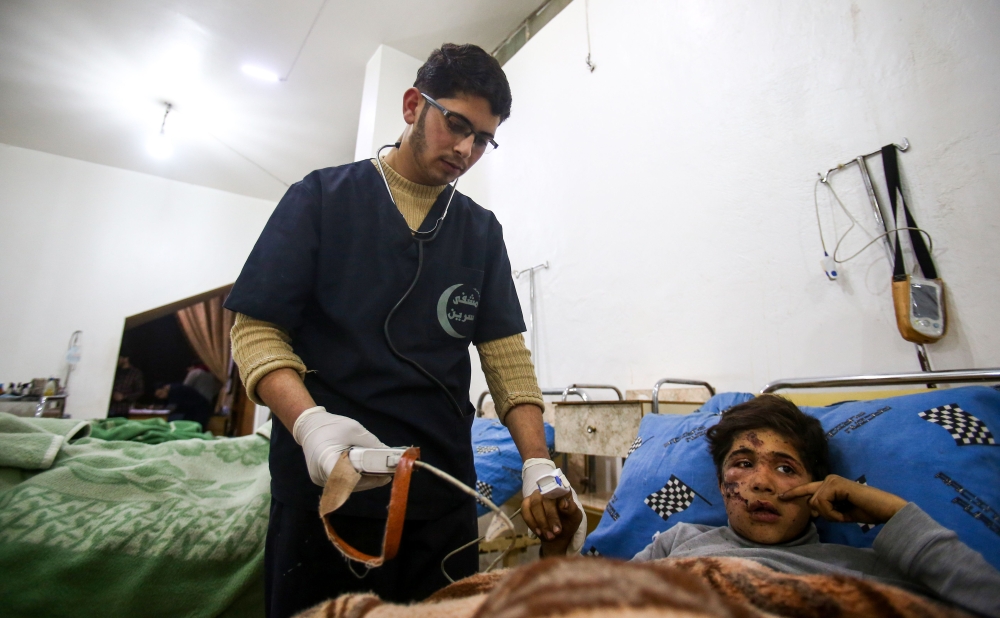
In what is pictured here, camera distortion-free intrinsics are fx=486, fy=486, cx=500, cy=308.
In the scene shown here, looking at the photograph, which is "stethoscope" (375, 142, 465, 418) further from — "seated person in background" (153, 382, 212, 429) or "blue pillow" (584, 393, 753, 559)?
"seated person in background" (153, 382, 212, 429)

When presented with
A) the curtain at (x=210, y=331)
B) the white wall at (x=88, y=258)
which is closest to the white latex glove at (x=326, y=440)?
the white wall at (x=88, y=258)

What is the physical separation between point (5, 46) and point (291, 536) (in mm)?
5216

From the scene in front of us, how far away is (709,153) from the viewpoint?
210 cm

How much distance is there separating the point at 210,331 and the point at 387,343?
6269 millimetres

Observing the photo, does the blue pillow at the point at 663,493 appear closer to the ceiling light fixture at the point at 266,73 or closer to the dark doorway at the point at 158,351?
the ceiling light fixture at the point at 266,73

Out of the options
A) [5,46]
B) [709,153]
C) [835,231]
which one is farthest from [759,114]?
[5,46]

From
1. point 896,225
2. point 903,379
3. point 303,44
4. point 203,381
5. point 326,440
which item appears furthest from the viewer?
point 203,381

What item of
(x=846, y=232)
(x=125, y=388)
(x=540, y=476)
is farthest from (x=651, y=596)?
(x=125, y=388)

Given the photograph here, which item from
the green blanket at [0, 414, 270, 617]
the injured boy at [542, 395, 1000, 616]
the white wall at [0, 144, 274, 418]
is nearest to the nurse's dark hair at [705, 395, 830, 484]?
the injured boy at [542, 395, 1000, 616]

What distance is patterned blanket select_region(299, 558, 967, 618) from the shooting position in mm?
297

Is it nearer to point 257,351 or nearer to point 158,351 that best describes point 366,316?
point 257,351

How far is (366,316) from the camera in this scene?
0.92 meters

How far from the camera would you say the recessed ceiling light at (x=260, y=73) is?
404 cm

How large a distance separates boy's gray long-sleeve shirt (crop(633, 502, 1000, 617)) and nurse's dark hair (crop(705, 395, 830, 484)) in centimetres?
14
